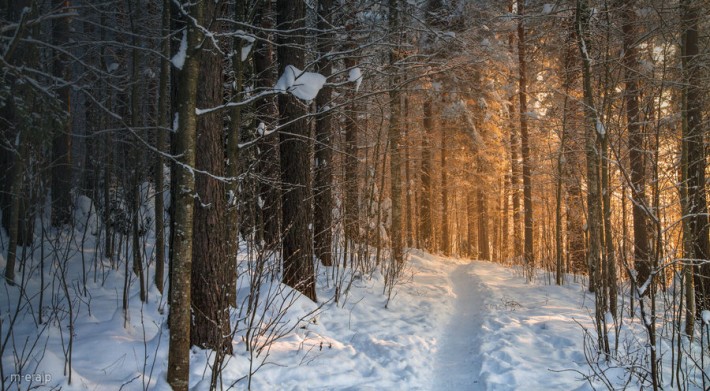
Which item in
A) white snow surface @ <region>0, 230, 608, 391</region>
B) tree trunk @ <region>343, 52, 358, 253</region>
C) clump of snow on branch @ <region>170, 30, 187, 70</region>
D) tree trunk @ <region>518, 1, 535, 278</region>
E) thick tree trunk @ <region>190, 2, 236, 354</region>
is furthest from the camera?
tree trunk @ <region>518, 1, 535, 278</region>

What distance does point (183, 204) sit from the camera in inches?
129

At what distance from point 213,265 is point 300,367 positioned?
1.51 m

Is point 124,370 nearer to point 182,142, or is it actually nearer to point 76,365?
point 76,365

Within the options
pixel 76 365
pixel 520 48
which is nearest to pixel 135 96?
pixel 76 365

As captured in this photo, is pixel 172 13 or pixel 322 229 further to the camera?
Answer: pixel 322 229

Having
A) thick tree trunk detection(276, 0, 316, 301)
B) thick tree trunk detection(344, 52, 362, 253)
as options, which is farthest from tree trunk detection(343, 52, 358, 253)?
thick tree trunk detection(276, 0, 316, 301)

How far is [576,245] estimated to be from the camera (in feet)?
45.5

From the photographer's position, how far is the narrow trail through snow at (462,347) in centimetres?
471

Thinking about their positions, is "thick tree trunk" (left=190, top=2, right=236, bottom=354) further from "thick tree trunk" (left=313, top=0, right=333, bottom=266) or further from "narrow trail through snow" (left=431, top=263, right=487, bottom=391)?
"thick tree trunk" (left=313, top=0, right=333, bottom=266)

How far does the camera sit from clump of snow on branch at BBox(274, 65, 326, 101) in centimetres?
405

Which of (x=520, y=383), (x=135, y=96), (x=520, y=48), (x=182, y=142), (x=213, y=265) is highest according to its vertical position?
(x=520, y=48)

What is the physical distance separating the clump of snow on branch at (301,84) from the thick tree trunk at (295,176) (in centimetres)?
228

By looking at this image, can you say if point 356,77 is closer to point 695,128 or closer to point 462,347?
point 462,347

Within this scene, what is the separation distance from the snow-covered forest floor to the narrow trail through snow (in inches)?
0.9
